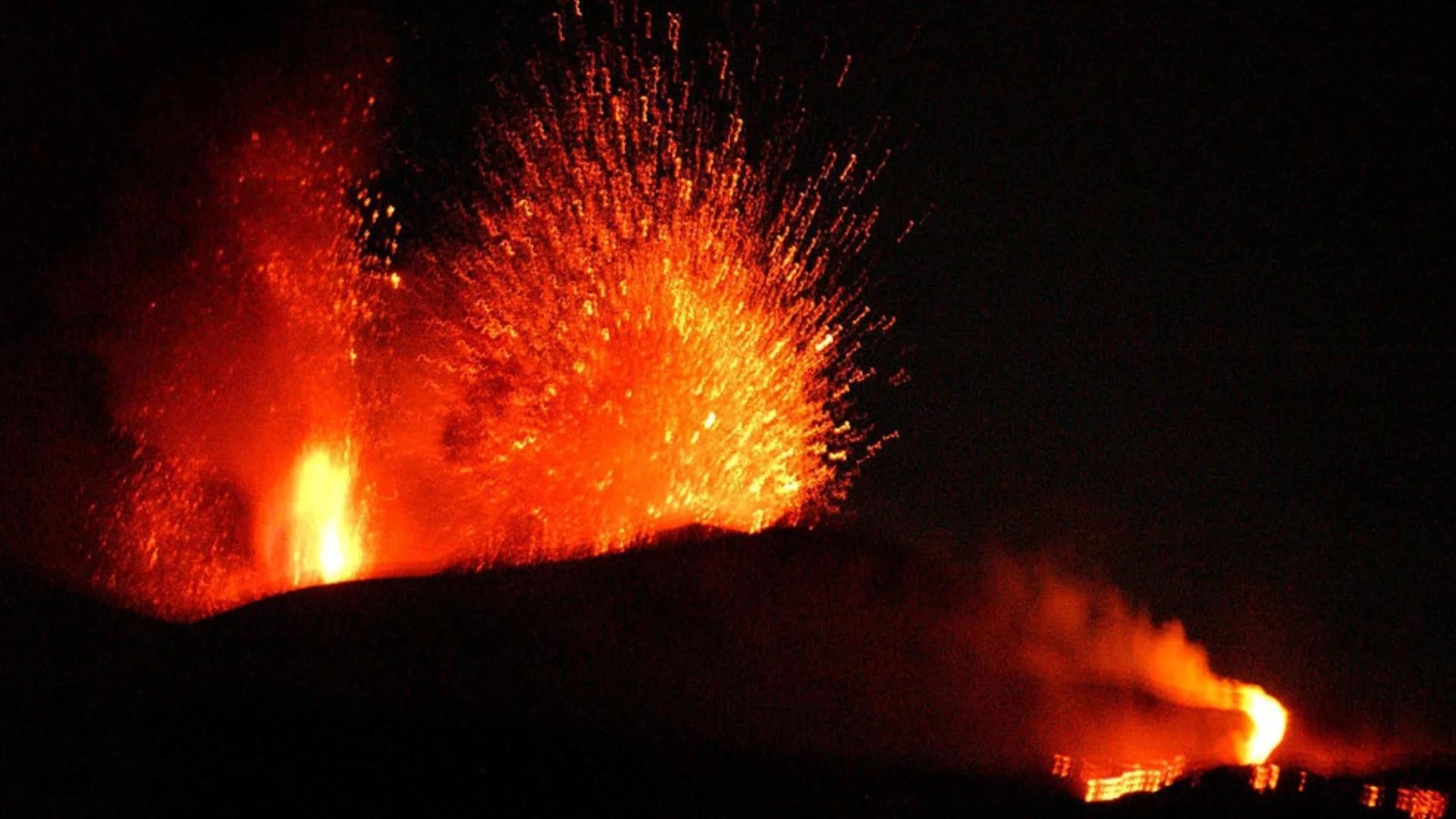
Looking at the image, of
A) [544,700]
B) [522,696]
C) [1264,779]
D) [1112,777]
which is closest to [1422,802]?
[1264,779]

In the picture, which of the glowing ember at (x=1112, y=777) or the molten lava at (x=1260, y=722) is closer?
the glowing ember at (x=1112, y=777)

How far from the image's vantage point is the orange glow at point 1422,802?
1188 cm

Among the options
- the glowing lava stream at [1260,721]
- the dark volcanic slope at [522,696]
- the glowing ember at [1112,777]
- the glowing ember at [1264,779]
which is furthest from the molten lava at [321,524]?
the glowing lava stream at [1260,721]

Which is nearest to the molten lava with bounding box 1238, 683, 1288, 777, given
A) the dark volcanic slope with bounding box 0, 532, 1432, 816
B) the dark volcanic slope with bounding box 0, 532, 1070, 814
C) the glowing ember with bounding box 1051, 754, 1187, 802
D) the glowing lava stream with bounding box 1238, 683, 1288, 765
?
the glowing lava stream with bounding box 1238, 683, 1288, 765

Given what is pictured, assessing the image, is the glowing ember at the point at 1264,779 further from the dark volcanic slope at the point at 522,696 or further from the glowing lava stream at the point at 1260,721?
the glowing lava stream at the point at 1260,721

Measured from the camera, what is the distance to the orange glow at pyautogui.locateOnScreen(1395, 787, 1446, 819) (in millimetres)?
11875

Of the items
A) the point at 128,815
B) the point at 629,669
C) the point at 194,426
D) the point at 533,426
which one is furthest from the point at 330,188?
the point at 128,815

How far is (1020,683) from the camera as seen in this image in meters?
17.4

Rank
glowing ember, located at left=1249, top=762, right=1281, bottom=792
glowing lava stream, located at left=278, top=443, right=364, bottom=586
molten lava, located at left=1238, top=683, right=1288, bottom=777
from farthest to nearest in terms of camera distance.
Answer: glowing lava stream, located at left=278, top=443, right=364, bottom=586
molten lava, located at left=1238, top=683, right=1288, bottom=777
glowing ember, located at left=1249, top=762, right=1281, bottom=792

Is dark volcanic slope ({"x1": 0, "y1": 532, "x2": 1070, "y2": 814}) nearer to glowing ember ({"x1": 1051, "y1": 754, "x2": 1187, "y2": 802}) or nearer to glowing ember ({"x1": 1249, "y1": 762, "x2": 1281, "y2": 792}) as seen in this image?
glowing ember ({"x1": 1051, "y1": 754, "x2": 1187, "y2": 802})

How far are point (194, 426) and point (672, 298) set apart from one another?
834 cm

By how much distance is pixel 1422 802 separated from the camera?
12062mm

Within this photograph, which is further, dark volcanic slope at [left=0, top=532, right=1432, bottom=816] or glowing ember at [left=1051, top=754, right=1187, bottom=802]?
glowing ember at [left=1051, top=754, right=1187, bottom=802]

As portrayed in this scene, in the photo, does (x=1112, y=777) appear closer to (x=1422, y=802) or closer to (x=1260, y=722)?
(x=1422, y=802)
